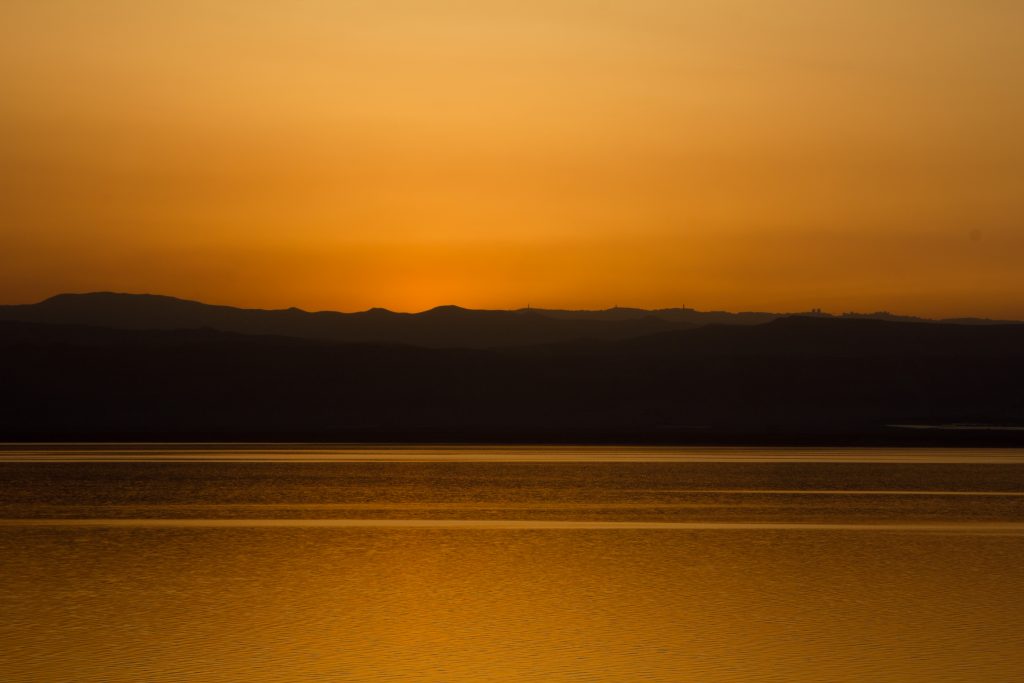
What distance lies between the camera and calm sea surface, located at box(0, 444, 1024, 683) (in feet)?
35.9

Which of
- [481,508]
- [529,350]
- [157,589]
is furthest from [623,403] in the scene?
[157,589]

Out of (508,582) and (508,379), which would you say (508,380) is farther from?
(508,582)

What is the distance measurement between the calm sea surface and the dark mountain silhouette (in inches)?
3151

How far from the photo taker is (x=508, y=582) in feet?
49.1

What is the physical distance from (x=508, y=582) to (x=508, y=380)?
123 metres

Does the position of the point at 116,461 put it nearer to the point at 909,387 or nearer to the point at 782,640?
the point at 782,640

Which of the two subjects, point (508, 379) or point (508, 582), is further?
point (508, 379)

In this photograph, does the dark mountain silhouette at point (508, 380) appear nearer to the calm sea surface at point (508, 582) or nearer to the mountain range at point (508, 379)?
the mountain range at point (508, 379)

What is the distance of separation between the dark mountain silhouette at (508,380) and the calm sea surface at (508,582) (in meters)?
80.0

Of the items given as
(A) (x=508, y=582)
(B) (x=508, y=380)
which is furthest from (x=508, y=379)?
(A) (x=508, y=582)

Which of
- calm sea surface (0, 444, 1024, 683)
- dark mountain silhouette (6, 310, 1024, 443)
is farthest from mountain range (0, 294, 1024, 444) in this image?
calm sea surface (0, 444, 1024, 683)

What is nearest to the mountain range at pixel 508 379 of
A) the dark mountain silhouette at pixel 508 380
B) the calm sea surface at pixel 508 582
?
the dark mountain silhouette at pixel 508 380

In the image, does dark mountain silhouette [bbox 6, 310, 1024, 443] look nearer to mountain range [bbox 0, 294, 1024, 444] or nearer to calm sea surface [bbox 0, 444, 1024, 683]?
mountain range [bbox 0, 294, 1024, 444]

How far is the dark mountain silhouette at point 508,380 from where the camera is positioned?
119188 mm
